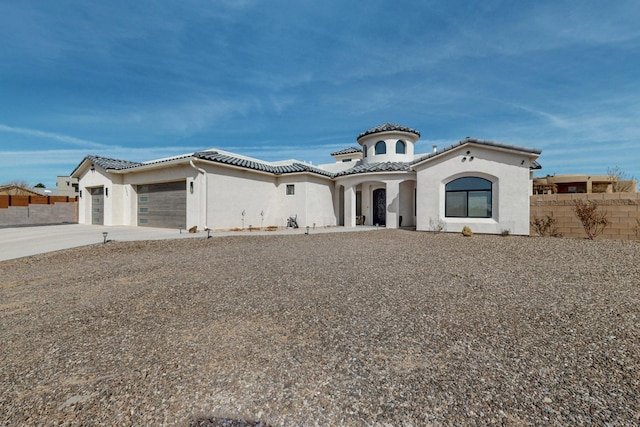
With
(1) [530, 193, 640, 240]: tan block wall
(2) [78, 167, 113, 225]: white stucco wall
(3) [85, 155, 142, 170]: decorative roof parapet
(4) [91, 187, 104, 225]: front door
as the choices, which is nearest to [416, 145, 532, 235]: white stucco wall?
(1) [530, 193, 640, 240]: tan block wall

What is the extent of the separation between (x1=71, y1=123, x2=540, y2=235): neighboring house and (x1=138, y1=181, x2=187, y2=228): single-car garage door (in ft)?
0.20

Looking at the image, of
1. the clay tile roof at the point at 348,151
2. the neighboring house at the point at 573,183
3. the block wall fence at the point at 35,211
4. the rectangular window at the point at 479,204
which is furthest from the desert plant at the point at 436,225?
the block wall fence at the point at 35,211

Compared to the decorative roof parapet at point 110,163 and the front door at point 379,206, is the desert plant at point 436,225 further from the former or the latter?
the decorative roof parapet at point 110,163

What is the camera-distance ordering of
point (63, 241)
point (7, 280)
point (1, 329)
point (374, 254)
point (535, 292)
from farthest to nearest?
1. point (63, 241)
2. point (374, 254)
3. point (7, 280)
4. point (535, 292)
5. point (1, 329)

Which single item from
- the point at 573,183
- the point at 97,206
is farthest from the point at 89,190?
the point at 573,183

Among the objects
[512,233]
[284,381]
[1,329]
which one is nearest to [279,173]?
[512,233]

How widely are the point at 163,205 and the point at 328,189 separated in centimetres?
1114

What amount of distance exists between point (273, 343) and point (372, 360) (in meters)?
1.20

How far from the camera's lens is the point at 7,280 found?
20.7ft

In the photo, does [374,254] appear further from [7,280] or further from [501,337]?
[7,280]

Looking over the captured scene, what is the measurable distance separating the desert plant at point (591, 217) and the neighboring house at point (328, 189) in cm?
182

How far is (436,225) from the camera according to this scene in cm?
1466

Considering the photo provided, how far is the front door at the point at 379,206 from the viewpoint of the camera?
65.9 feet

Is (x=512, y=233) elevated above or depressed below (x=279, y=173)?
below
